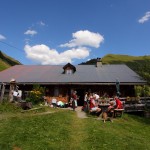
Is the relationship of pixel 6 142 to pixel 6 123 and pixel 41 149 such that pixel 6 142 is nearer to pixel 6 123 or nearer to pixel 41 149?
pixel 41 149

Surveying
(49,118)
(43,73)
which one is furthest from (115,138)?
(43,73)

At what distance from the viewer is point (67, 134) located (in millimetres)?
14969

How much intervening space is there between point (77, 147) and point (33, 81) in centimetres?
1993

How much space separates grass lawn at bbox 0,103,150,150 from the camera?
1334 centimetres

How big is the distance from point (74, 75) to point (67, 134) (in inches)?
743

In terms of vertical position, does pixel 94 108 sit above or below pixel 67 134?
above

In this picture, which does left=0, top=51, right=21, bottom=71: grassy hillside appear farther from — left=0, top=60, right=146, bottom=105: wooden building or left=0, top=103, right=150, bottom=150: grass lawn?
left=0, top=103, right=150, bottom=150: grass lawn

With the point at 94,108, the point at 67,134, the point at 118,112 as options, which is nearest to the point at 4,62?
the point at 94,108

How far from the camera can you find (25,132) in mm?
15055

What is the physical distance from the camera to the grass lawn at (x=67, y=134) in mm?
13336

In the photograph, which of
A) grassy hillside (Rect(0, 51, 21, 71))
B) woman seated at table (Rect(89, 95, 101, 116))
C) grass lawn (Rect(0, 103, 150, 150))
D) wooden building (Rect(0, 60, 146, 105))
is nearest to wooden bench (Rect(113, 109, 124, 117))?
grass lawn (Rect(0, 103, 150, 150))

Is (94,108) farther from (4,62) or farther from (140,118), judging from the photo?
(4,62)

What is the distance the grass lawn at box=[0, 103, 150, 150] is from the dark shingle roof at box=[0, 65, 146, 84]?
11537 mm

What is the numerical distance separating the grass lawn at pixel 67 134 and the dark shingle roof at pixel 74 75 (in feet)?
37.8
